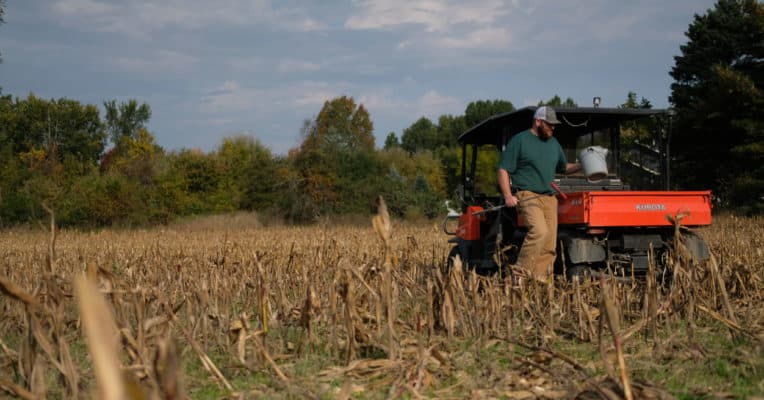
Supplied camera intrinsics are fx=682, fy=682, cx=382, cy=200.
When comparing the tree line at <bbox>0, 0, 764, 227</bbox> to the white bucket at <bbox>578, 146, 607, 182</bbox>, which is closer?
the white bucket at <bbox>578, 146, 607, 182</bbox>

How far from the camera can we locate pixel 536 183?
276 inches

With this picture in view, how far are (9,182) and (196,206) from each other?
924cm

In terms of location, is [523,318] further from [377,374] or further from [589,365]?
[377,374]

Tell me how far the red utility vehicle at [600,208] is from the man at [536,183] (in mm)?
219

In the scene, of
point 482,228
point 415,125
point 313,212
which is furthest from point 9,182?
point 415,125

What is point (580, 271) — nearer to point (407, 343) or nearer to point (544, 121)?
point (544, 121)

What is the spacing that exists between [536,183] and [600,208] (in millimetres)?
681

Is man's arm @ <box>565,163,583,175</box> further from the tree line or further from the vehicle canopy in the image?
the tree line

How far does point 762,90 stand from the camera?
27344 mm

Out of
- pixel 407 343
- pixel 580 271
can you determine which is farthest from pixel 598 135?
pixel 407 343

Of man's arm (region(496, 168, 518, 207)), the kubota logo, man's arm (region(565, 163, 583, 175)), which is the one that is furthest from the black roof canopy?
the kubota logo

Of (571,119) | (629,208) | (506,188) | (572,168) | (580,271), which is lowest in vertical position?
(580,271)

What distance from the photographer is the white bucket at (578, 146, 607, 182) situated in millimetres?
7926

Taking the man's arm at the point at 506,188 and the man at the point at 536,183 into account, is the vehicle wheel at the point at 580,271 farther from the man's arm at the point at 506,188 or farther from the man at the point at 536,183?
the man's arm at the point at 506,188
